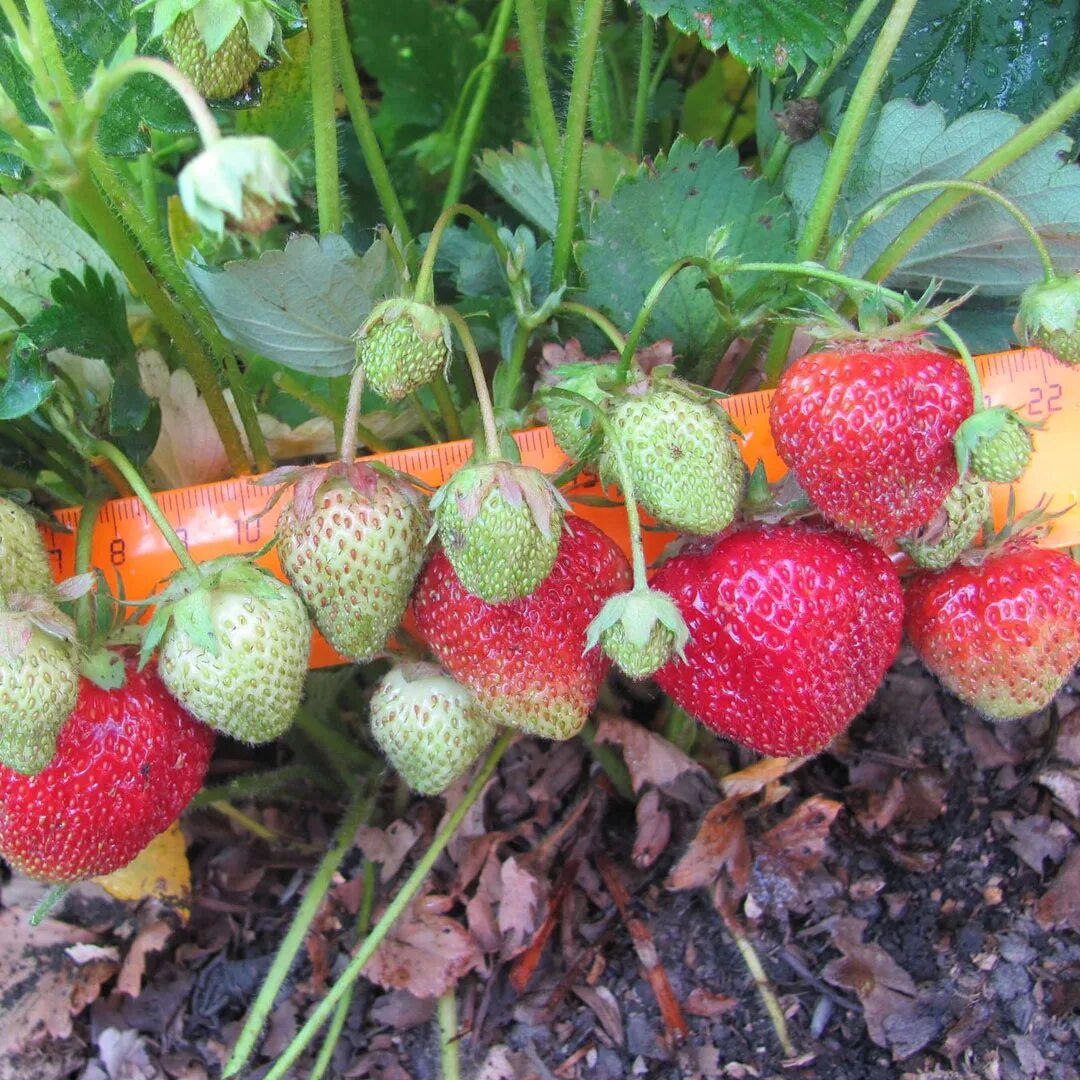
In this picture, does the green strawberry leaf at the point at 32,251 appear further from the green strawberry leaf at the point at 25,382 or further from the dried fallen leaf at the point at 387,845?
the dried fallen leaf at the point at 387,845

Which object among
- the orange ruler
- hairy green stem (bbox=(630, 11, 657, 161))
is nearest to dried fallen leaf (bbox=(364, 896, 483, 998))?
the orange ruler

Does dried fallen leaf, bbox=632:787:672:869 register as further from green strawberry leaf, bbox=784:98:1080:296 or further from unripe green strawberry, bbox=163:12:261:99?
unripe green strawberry, bbox=163:12:261:99

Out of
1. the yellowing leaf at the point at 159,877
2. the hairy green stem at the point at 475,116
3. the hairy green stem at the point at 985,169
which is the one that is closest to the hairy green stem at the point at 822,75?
the hairy green stem at the point at 985,169

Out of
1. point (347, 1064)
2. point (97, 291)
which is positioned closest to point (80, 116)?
point (97, 291)

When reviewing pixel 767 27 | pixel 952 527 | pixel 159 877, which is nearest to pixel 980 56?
pixel 767 27

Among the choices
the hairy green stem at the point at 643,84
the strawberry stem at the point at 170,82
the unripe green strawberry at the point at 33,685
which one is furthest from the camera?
the hairy green stem at the point at 643,84

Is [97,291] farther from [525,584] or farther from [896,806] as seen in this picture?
[896,806]
